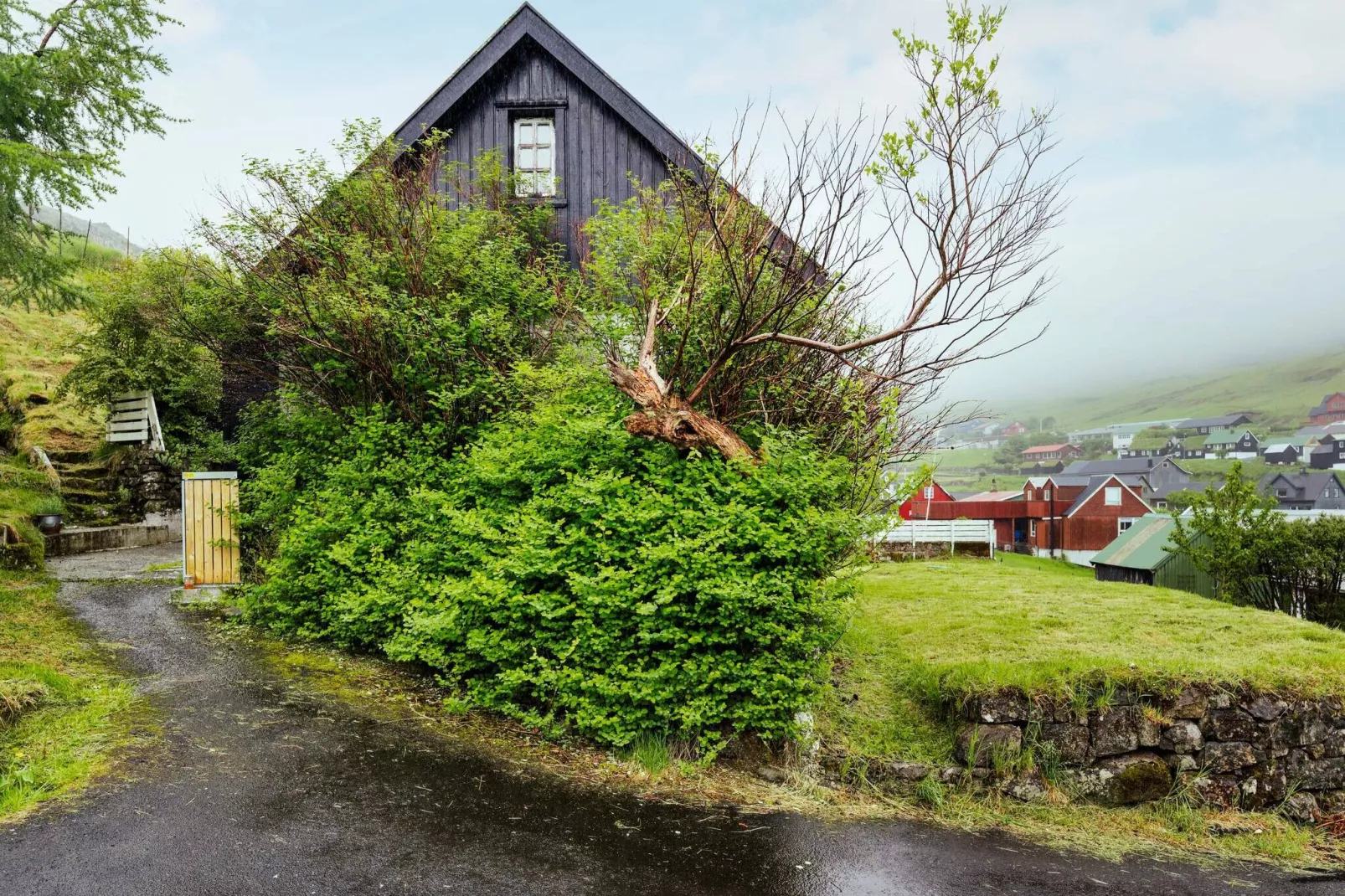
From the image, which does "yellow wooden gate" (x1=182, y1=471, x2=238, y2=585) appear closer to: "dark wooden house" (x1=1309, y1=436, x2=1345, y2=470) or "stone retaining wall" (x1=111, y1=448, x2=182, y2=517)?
"stone retaining wall" (x1=111, y1=448, x2=182, y2=517)

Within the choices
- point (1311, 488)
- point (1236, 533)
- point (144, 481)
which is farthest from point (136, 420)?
point (1311, 488)

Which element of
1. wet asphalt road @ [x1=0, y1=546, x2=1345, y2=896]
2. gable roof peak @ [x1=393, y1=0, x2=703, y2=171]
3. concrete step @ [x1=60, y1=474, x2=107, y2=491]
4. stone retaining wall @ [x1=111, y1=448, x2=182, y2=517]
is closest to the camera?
wet asphalt road @ [x1=0, y1=546, x2=1345, y2=896]

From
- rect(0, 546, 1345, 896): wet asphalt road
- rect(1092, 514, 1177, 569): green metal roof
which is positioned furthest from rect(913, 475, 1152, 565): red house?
rect(0, 546, 1345, 896): wet asphalt road

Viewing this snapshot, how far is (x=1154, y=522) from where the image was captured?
59.2 ft

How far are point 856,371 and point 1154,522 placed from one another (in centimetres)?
1498

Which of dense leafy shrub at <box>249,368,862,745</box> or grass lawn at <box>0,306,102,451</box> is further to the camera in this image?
grass lawn at <box>0,306,102,451</box>

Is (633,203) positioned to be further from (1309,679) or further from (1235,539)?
(1235,539)

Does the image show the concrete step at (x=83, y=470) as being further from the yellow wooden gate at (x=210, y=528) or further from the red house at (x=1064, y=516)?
the red house at (x=1064, y=516)

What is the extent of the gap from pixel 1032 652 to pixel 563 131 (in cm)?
1034

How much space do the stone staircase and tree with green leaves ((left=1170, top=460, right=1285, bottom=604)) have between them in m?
20.0

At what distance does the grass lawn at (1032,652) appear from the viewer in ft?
19.6

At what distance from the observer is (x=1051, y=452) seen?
77812 millimetres

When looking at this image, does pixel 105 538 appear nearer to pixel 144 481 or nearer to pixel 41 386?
pixel 144 481

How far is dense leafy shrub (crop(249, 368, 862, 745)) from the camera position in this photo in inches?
206
